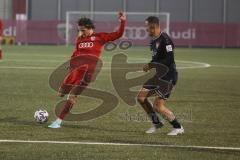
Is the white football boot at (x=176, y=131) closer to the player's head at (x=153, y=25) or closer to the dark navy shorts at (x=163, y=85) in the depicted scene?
the dark navy shorts at (x=163, y=85)

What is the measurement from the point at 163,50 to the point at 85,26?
186 cm

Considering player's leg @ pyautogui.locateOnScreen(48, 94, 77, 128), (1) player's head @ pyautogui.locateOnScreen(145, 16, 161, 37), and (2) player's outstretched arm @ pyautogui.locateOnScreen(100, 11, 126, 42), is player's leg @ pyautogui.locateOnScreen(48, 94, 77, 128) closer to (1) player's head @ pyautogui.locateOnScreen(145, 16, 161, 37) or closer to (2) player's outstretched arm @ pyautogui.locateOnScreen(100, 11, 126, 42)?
(2) player's outstretched arm @ pyautogui.locateOnScreen(100, 11, 126, 42)

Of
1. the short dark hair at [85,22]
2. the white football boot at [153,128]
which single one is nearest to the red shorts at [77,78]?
the short dark hair at [85,22]

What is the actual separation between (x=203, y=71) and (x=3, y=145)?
18.6 meters

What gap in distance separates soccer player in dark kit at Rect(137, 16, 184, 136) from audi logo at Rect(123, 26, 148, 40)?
1480 inches

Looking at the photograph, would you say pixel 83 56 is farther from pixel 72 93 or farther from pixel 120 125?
pixel 120 125

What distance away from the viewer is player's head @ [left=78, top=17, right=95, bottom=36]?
42.7ft

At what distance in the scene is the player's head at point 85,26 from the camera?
1302 cm

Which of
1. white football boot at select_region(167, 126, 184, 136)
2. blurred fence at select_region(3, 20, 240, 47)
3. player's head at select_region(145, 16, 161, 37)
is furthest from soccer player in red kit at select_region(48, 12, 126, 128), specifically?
blurred fence at select_region(3, 20, 240, 47)

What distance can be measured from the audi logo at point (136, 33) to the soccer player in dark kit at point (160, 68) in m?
37.6

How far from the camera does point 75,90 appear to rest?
1330 centimetres

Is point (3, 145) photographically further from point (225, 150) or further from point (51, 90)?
point (51, 90)

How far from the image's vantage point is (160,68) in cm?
1216

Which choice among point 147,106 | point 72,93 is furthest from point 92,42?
point 147,106
